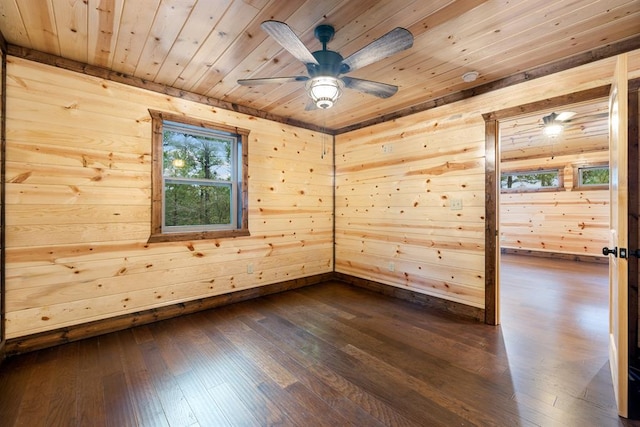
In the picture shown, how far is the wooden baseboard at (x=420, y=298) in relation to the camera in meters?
3.04

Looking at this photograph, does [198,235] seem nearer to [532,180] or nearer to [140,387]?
[140,387]

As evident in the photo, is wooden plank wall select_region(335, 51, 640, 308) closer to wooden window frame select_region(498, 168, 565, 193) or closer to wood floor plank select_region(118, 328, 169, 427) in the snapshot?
wood floor plank select_region(118, 328, 169, 427)

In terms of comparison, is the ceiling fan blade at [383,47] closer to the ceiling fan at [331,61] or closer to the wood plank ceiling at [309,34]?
the ceiling fan at [331,61]

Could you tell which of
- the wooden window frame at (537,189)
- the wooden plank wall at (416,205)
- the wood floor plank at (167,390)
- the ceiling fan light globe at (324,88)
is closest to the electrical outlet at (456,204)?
the wooden plank wall at (416,205)

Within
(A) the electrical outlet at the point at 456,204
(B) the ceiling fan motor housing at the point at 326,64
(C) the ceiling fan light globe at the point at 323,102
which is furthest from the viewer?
(A) the electrical outlet at the point at 456,204

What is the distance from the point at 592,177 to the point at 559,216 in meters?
1.02

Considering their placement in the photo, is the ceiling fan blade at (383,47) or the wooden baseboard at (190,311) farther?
the wooden baseboard at (190,311)

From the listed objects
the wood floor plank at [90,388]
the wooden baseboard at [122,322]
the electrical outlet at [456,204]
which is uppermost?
the electrical outlet at [456,204]

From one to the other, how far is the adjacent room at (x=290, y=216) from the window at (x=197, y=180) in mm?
25

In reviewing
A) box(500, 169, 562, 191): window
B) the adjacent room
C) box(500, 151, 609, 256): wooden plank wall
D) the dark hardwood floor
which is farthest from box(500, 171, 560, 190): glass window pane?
the dark hardwood floor

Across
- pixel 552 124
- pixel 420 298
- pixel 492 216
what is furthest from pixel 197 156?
pixel 552 124

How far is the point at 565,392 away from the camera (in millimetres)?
1825

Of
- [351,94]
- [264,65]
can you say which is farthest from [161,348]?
[351,94]

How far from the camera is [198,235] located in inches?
126
